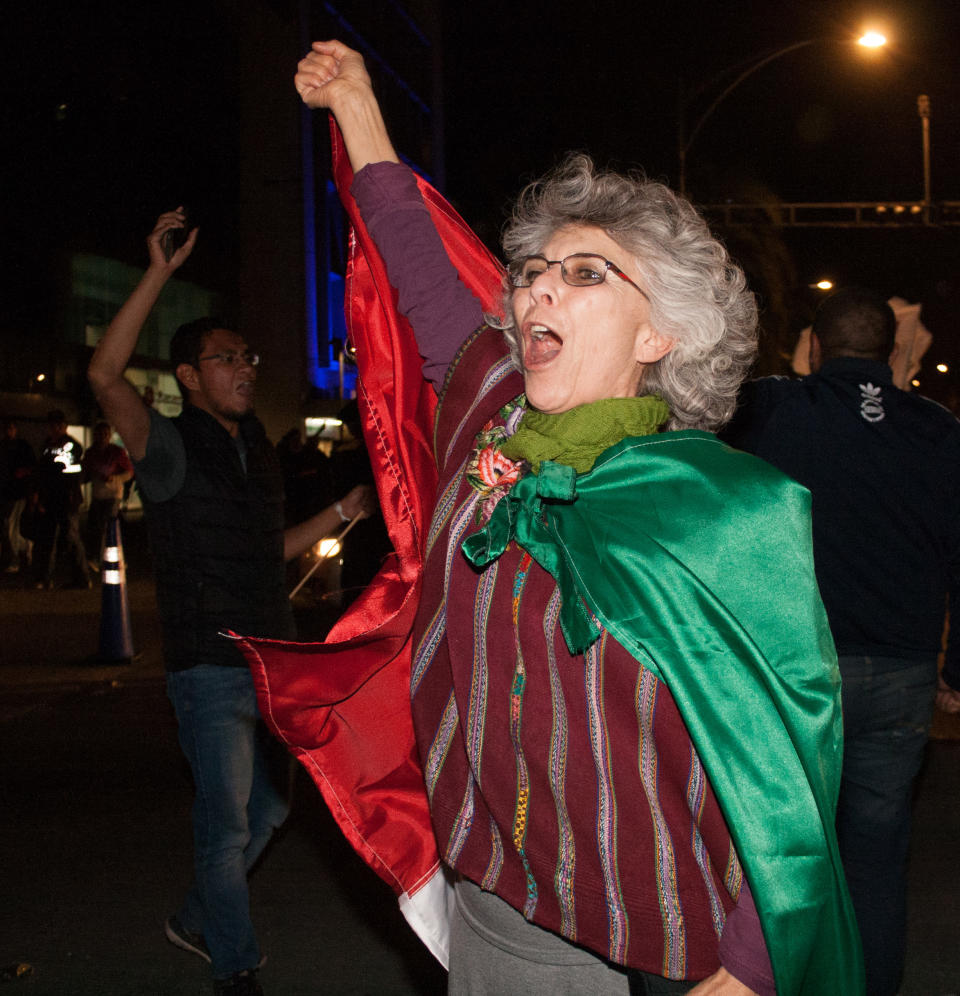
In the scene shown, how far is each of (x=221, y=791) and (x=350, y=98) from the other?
2.25 metres

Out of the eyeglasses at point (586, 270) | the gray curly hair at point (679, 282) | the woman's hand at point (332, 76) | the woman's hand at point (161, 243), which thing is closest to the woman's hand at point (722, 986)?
the gray curly hair at point (679, 282)

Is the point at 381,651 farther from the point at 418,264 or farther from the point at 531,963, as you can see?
the point at 418,264

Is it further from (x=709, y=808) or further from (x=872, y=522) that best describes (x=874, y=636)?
(x=709, y=808)

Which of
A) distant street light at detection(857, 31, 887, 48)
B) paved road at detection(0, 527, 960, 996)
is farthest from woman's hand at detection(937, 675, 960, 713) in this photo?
distant street light at detection(857, 31, 887, 48)

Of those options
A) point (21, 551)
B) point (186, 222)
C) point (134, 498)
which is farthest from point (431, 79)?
point (186, 222)

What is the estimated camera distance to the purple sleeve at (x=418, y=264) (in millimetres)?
2293

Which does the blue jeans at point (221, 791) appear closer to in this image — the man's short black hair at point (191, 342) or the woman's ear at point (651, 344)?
the man's short black hair at point (191, 342)

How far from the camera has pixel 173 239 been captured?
348 cm

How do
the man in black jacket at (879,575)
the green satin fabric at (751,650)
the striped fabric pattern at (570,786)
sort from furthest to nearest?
the man in black jacket at (879,575), the striped fabric pattern at (570,786), the green satin fabric at (751,650)

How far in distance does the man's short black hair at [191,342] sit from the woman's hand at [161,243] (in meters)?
0.37

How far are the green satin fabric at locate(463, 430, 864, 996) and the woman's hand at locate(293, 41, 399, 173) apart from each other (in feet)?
3.42

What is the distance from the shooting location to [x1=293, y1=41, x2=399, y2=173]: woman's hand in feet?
7.50

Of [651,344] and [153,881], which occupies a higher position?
[651,344]

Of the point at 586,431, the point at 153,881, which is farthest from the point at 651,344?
the point at 153,881
